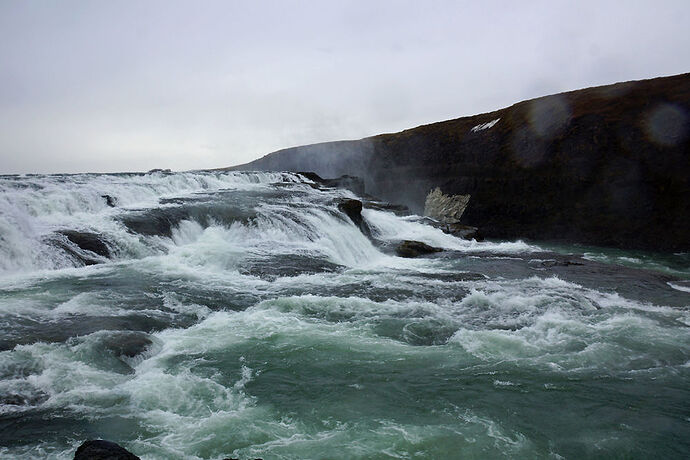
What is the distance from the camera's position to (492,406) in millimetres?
5328

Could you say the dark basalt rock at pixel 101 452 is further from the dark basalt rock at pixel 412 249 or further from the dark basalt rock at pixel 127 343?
the dark basalt rock at pixel 412 249

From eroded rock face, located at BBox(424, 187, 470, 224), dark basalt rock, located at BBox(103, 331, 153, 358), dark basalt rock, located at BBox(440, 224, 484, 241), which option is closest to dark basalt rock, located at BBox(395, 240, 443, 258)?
dark basalt rock, located at BBox(440, 224, 484, 241)

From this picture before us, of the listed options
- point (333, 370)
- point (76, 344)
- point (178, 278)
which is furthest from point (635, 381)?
point (178, 278)

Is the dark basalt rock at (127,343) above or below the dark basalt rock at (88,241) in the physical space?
below

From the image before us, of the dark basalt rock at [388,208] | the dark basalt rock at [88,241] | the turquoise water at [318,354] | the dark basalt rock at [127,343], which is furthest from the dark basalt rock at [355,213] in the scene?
the dark basalt rock at [127,343]

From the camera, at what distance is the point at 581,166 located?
21.4 meters

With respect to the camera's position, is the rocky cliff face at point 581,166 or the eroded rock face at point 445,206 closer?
the rocky cliff face at point 581,166

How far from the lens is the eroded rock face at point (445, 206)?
2591cm

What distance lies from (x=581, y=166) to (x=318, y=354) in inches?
743

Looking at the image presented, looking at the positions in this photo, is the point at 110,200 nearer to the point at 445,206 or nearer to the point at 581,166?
the point at 445,206

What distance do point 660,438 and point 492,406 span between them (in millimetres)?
1599

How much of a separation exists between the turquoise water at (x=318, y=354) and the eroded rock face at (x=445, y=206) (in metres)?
12.3

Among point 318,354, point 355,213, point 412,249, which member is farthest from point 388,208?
point 318,354

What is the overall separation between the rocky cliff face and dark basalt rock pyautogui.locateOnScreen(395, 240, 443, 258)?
827 cm
